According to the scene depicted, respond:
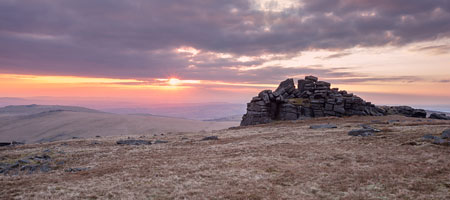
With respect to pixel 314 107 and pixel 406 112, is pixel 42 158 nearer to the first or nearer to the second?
pixel 314 107

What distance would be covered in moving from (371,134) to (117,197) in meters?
28.5

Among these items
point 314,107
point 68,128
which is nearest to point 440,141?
point 314,107

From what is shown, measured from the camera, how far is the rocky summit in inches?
2707

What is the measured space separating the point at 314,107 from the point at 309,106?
4.11 feet

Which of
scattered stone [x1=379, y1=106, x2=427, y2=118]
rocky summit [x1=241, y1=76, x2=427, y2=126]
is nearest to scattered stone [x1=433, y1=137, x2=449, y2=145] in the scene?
rocky summit [x1=241, y1=76, x2=427, y2=126]

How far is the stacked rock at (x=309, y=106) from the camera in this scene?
68688mm

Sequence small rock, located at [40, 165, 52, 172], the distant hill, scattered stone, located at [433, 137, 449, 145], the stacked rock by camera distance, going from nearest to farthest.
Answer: small rock, located at [40, 165, 52, 172] → scattered stone, located at [433, 137, 449, 145] → the stacked rock → the distant hill

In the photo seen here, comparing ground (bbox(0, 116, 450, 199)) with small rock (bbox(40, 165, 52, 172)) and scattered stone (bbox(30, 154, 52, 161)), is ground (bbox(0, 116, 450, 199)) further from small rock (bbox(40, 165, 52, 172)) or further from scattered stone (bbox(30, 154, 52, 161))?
scattered stone (bbox(30, 154, 52, 161))

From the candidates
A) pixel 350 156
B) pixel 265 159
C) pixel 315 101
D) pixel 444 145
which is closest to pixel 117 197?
pixel 265 159

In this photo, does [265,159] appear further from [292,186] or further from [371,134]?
[371,134]

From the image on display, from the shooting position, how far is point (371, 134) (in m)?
31.6

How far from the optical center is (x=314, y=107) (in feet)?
229

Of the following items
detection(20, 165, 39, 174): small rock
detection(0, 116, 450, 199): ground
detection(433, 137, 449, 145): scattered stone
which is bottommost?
detection(20, 165, 39, 174): small rock

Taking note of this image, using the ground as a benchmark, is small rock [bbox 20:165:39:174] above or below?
below
